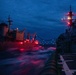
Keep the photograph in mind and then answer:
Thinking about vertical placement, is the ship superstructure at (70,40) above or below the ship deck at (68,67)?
above

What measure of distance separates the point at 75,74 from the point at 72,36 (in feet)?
111

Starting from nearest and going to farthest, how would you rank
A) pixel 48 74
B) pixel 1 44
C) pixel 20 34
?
pixel 48 74
pixel 1 44
pixel 20 34

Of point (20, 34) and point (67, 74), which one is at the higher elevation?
point (20, 34)

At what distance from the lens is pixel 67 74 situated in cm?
1479

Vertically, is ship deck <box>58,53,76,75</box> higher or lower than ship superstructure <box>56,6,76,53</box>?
lower

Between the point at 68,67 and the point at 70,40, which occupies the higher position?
the point at 70,40

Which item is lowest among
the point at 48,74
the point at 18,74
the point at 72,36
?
the point at 18,74

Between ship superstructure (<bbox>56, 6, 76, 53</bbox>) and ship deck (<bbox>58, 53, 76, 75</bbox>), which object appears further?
ship superstructure (<bbox>56, 6, 76, 53</bbox>)

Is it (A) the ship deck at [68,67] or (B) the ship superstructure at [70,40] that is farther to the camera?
(B) the ship superstructure at [70,40]

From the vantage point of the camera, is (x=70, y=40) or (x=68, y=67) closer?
(x=68, y=67)

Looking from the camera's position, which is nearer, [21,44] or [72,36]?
[72,36]

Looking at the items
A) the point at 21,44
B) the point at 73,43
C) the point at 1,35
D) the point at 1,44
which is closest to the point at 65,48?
the point at 73,43

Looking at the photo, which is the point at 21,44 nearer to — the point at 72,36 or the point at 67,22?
the point at 67,22

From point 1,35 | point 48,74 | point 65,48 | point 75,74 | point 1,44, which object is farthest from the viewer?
point 1,35
